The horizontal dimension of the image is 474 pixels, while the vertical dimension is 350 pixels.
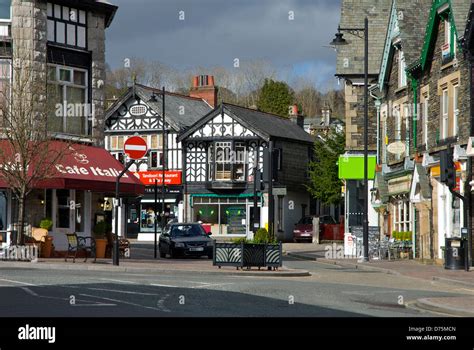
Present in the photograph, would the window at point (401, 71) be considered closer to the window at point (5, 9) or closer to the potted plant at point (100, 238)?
the potted plant at point (100, 238)

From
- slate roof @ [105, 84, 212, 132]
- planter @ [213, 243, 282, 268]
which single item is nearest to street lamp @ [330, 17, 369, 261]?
planter @ [213, 243, 282, 268]

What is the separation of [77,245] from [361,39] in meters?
23.7

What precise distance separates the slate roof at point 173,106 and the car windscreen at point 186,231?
28506mm

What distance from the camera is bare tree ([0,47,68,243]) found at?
104 feet

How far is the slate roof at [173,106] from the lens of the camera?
228 feet

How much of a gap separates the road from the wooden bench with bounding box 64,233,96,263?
4.31 m

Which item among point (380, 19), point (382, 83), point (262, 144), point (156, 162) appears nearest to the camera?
point (382, 83)

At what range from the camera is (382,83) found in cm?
4372

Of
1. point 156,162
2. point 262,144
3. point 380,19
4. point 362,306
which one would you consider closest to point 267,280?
point 362,306

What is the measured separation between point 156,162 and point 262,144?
886 centimetres

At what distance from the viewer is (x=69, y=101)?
36.3 meters

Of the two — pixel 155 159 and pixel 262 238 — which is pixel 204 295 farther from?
pixel 155 159

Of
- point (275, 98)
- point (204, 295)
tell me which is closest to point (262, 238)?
point (204, 295)
